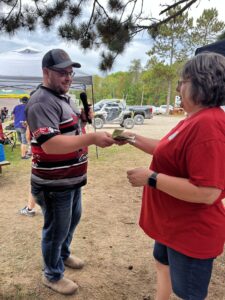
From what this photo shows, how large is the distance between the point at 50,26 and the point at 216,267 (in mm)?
4595

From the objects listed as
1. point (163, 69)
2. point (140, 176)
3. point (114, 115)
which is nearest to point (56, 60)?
point (140, 176)

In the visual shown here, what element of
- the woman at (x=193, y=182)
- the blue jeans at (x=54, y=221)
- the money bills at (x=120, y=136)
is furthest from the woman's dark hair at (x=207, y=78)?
the blue jeans at (x=54, y=221)

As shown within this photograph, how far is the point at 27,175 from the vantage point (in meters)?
6.43

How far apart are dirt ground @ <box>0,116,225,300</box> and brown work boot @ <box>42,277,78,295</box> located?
35 millimetres

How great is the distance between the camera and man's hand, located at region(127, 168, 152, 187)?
1.45 m

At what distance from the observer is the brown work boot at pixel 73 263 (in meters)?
2.78

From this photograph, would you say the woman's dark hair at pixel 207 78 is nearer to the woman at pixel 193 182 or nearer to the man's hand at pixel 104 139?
the woman at pixel 193 182

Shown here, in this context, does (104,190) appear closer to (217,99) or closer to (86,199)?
(86,199)

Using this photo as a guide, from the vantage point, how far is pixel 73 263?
110 inches

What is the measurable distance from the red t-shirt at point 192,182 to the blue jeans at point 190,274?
5cm

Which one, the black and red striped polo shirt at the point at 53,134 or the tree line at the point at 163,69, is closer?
the black and red striped polo shirt at the point at 53,134

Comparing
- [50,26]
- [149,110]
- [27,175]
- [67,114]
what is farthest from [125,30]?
[149,110]

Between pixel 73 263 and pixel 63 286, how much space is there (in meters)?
0.36

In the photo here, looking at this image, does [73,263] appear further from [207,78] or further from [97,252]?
[207,78]
